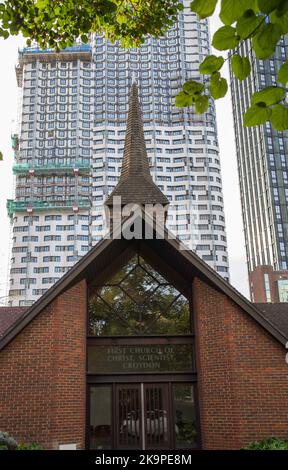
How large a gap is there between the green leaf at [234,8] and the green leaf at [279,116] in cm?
56

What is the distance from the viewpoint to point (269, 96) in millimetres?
2738

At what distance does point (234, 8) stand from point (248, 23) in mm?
116

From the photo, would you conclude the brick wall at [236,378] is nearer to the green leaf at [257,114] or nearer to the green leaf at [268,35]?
the green leaf at [257,114]

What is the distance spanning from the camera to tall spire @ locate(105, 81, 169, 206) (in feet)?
50.1

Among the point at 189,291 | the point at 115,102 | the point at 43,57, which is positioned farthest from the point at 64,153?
the point at 189,291

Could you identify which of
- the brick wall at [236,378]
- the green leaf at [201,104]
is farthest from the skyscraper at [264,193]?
the green leaf at [201,104]

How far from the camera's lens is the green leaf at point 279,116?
279 centimetres

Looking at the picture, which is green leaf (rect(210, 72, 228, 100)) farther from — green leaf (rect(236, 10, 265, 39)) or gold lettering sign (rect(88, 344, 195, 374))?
gold lettering sign (rect(88, 344, 195, 374))

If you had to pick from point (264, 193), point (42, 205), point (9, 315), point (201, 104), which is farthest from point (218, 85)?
point (264, 193)

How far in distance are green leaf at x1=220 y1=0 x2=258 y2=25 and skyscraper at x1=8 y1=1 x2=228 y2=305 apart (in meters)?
96.3

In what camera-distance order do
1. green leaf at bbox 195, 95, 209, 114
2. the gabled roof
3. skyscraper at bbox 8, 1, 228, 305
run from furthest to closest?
skyscraper at bbox 8, 1, 228, 305, the gabled roof, green leaf at bbox 195, 95, 209, 114

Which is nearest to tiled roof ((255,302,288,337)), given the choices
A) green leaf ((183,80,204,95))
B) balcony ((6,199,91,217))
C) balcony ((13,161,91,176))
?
green leaf ((183,80,204,95))

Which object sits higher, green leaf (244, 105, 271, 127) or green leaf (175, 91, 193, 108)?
green leaf (175, 91, 193, 108)

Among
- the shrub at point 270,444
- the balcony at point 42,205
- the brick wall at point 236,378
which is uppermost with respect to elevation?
the balcony at point 42,205
